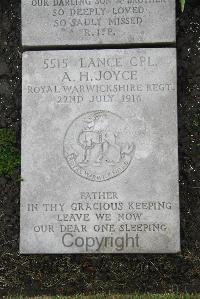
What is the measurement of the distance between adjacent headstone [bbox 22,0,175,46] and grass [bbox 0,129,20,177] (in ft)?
3.04

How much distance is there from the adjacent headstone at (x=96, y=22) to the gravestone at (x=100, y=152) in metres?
0.14

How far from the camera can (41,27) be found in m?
5.98

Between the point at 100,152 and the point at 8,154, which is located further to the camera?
the point at 8,154

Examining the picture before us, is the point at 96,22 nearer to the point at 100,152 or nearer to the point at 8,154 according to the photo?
the point at 100,152

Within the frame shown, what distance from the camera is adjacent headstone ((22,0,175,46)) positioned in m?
5.92

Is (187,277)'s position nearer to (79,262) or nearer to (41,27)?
(79,262)

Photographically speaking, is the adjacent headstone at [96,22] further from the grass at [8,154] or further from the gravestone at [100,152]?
the grass at [8,154]

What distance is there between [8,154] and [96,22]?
154 centimetres

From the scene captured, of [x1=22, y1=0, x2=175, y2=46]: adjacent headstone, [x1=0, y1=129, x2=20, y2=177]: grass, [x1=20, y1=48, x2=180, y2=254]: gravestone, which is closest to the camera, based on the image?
[x1=20, y1=48, x2=180, y2=254]: gravestone

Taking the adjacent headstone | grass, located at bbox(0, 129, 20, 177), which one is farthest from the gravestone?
grass, located at bbox(0, 129, 20, 177)

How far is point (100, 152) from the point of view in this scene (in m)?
5.80

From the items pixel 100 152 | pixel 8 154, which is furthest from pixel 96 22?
pixel 8 154

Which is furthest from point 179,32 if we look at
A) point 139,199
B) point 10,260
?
point 10,260

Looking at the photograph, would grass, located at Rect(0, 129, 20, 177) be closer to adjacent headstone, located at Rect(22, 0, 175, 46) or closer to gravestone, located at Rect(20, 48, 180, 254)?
gravestone, located at Rect(20, 48, 180, 254)
